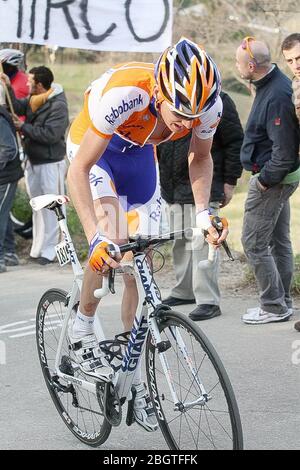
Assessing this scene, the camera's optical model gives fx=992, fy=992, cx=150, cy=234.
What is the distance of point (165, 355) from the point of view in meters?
4.50

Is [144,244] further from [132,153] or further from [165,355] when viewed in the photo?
[132,153]

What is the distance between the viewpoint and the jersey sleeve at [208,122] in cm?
496

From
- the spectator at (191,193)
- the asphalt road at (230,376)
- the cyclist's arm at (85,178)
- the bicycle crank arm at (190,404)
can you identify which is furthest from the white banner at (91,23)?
the bicycle crank arm at (190,404)

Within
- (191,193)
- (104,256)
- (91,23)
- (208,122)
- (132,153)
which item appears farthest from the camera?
(91,23)

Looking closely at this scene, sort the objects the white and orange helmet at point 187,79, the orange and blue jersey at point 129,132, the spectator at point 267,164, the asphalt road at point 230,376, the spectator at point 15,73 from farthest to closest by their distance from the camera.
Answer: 1. the spectator at point 15,73
2. the spectator at point 267,164
3. the asphalt road at point 230,376
4. the orange and blue jersey at point 129,132
5. the white and orange helmet at point 187,79

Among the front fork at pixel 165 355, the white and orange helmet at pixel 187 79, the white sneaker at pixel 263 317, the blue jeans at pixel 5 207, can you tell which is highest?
the white and orange helmet at pixel 187 79

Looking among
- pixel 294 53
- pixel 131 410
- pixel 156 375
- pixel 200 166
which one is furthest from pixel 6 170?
pixel 156 375

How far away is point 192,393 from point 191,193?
381cm

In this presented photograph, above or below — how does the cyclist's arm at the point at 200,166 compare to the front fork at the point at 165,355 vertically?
above

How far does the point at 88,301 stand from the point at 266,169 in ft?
8.73

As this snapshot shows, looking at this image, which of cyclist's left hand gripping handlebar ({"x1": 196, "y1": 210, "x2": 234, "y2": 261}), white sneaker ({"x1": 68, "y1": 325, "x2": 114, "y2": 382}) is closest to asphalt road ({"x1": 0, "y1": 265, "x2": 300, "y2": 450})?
white sneaker ({"x1": 68, "y1": 325, "x2": 114, "y2": 382})

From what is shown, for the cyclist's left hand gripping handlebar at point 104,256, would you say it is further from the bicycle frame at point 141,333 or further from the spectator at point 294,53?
the spectator at point 294,53

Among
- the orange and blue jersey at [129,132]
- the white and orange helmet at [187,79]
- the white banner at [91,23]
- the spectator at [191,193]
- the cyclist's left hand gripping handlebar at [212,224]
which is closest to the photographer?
the white and orange helmet at [187,79]
